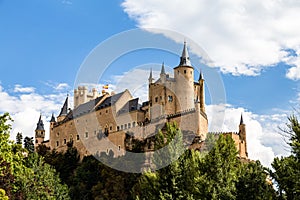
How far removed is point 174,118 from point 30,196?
117ft

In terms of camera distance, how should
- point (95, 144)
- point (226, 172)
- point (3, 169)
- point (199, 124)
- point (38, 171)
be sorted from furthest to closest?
point (95, 144)
point (199, 124)
point (38, 171)
point (226, 172)
point (3, 169)

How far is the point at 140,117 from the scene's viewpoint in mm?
84250

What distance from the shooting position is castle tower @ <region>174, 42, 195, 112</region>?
7822 cm

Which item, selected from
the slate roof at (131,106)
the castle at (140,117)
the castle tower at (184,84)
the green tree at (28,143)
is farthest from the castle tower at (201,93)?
the green tree at (28,143)

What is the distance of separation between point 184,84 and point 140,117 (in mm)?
10036

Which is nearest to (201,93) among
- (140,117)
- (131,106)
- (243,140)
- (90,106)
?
(243,140)

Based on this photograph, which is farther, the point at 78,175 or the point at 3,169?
the point at 78,175

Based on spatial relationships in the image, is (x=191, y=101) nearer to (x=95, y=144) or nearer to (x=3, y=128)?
(x=95, y=144)

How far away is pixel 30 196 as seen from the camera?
149 feet

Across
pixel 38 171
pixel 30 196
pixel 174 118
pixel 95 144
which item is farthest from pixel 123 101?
pixel 30 196

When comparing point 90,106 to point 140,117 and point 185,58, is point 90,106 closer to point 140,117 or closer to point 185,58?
point 140,117

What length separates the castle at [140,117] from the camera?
3031 inches

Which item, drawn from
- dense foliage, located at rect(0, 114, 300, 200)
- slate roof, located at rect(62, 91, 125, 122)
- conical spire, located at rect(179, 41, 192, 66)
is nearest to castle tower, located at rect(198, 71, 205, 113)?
conical spire, located at rect(179, 41, 192, 66)

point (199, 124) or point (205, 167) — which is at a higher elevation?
point (199, 124)
